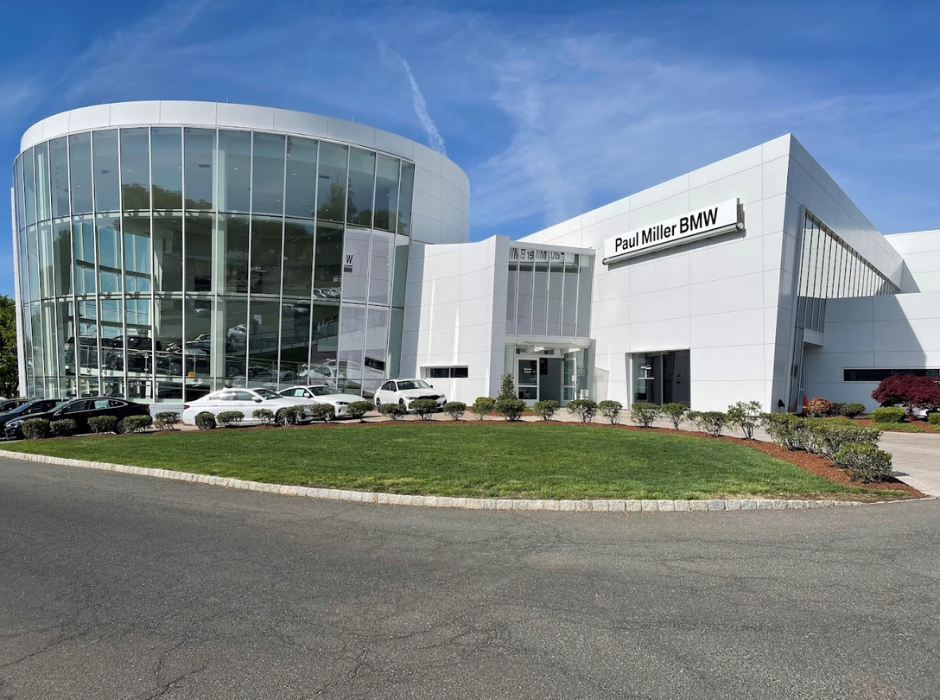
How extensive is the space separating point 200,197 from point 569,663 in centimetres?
3317

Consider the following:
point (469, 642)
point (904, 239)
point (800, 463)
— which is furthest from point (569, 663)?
point (904, 239)

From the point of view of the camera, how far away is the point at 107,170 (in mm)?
31828

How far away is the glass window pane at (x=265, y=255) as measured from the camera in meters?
31.7

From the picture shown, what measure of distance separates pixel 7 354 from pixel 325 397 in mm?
46311

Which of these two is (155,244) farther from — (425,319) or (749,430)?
(749,430)

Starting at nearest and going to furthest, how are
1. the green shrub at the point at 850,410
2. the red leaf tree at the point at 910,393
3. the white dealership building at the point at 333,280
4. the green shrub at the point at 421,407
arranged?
the red leaf tree at the point at 910,393
the green shrub at the point at 421,407
the green shrub at the point at 850,410
the white dealership building at the point at 333,280

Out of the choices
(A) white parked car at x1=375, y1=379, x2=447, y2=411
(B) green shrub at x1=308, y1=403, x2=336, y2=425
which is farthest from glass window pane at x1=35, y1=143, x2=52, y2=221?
(B) green shrub at x1=308, y1=403, x2=336, y2=425

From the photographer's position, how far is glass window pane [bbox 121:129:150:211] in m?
31.5

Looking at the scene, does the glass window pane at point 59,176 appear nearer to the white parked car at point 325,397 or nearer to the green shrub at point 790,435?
the white parked car at point 325,397

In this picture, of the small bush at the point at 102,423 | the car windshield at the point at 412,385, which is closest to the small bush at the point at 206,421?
the small bush at the point at 102,423

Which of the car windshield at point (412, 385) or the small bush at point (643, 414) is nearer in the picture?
→ the small bush at point (643, 414)

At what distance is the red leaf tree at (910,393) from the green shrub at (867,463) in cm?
1545

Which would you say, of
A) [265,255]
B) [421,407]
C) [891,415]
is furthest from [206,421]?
[891,415]

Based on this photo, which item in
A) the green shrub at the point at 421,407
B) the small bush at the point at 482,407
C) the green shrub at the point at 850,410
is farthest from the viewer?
the green shrub at the point at 850,410
